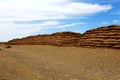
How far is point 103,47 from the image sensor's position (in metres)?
36.3

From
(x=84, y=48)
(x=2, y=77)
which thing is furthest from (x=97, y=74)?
(x=84, y=48)

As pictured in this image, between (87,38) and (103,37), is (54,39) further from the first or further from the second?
(103,37)

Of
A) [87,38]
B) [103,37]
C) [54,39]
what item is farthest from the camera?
[54,39]

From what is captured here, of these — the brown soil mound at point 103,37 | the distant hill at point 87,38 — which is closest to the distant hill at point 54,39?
the distant hill at point 87,38

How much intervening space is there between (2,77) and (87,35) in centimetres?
2436

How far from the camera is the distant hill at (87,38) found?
119 ft

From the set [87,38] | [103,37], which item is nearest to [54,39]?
[87,38]

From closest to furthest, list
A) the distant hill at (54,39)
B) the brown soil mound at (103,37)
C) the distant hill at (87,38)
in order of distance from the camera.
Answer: the brown soil mound at (103,37)
the distant hill at (87,38)
the distant hill at (54,39)

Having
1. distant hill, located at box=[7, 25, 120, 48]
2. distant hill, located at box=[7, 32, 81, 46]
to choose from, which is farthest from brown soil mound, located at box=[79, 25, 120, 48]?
distant hill, located at box=[7, 32, 81, 46]

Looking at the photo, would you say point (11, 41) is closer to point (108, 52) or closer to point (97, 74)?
point (108, 52)

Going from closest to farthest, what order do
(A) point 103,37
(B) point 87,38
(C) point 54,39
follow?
(A) point 103,37, (B) point 87,38, (C) point 54,39

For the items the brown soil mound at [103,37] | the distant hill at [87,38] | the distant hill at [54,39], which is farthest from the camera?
the distant hill at [54,39]

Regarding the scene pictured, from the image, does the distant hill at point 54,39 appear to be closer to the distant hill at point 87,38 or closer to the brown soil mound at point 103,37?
the distant hill at point 87,38

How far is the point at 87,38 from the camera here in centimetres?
4153
